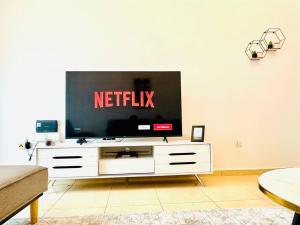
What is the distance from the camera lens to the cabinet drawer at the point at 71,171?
2.62 meters

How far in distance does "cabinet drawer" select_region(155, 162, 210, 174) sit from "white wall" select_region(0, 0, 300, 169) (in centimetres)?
53

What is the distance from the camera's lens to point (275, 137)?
10.9 ft

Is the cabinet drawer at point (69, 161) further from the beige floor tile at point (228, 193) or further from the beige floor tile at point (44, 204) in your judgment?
the beige floor tile at point (228, 193)

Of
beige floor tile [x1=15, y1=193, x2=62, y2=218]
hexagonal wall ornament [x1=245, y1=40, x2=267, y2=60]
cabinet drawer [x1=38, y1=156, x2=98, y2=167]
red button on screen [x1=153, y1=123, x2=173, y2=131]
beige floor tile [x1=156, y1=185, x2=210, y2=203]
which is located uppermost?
hexagonal wall ornament [x1=245, y1=40, x2=267, y2=60]

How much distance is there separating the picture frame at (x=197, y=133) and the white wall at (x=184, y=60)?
263 millimetres

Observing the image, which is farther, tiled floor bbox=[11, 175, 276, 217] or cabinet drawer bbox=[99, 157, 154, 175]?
cabinet drawer bbox=[99, 157, 154, 175]

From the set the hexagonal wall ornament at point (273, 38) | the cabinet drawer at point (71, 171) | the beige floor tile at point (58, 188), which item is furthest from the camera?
the hexagonal wall ornament at point (273, 38)

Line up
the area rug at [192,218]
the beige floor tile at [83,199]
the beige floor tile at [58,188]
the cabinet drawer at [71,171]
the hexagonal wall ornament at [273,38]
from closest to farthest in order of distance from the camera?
the area rug at [192,218] < the beige floor tile at [83,199] < the cabinet drawer at [71,171] < the beige floor tile at [58,188] < the hexagonal wall ornament at [273,38]

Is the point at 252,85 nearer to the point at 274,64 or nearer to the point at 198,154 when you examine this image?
the point at 274,64

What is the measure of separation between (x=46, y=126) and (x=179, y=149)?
5.47 feet

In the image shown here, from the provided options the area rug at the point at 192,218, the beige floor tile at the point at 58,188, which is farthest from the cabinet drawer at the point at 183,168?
the beige floor tile at the point at 58,188

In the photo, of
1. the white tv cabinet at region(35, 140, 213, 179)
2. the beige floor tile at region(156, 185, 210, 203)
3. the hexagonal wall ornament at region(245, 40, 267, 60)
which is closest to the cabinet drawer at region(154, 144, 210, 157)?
the white tv cabinet at region(35, 140, 213, 179)

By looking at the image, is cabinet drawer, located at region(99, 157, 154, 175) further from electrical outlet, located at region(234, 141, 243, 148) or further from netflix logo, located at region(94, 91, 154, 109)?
electrical outlet, located at region(234, 141, 243, 148)

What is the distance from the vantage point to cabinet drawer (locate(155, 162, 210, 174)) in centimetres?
274
